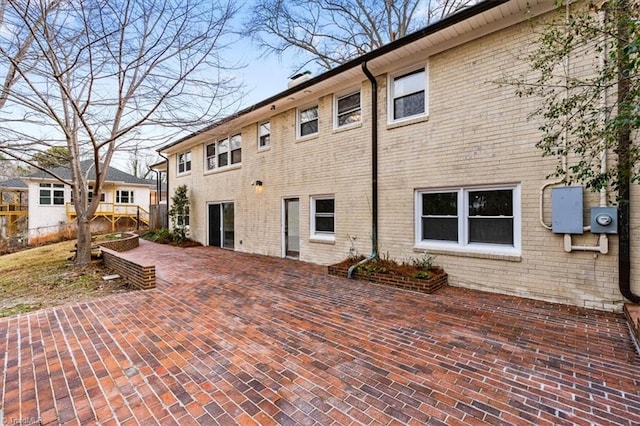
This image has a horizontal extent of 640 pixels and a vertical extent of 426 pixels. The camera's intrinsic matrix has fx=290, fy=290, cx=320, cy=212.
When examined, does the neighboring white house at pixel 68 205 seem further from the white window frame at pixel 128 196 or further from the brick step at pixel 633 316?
the brick step at pixel 633 316

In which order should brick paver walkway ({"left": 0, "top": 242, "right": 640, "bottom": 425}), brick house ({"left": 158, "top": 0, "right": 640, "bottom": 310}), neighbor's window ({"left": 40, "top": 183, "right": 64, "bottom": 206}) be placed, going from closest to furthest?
brick paver walkway ({"left": 0, "top": 242, "right": 640, "bottom": 425}) < brick house ({"left": 158, "top": 0, "right": 640, "bottom": 310}) < neighbor's window ({"left": 40, "top": 183, "right": 64, "bottom": 206})

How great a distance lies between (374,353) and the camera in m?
3.28

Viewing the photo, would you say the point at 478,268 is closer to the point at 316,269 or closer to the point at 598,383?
the point at 598,383

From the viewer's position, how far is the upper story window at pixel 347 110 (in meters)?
8.02

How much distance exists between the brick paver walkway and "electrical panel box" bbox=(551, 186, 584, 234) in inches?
52.4

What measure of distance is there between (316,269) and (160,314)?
4.27 meters

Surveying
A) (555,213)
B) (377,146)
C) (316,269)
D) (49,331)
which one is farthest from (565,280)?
(49,331)

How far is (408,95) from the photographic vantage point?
22.9 feet

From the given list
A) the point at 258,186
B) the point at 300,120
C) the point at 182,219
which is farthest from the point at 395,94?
the point at 182,219

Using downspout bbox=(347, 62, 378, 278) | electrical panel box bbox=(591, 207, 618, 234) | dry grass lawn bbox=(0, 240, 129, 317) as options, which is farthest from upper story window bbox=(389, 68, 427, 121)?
dry grass lawn bbox=(0, 240, 129, 317)

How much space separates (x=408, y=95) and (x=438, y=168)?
2012mm

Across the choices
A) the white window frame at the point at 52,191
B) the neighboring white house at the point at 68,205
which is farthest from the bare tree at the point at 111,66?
the white window frame at the point at 52,191

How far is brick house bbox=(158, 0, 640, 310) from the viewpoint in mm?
5137

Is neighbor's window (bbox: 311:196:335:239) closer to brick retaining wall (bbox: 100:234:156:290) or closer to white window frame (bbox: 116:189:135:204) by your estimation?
brick retaining wall (bbox: 100:234:156:290)
